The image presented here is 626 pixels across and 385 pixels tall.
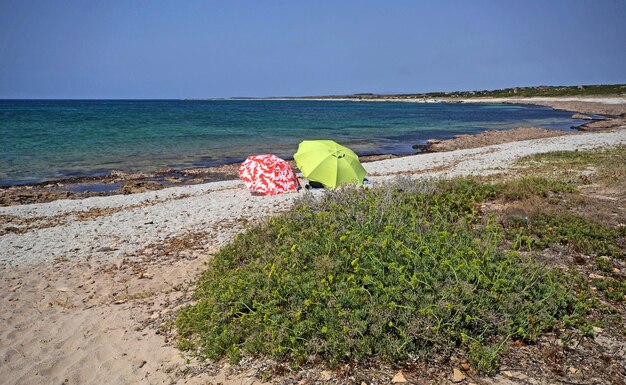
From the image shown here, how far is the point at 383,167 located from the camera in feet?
73.0

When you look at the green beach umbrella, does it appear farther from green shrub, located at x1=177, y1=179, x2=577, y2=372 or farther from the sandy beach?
green shrub, located at x1=177, y1=179, x2=577, y2=372

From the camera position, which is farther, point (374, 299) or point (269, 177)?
point (269, 177)

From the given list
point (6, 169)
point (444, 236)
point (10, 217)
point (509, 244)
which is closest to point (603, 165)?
point (509, 244)

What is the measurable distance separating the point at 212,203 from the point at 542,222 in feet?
31.8

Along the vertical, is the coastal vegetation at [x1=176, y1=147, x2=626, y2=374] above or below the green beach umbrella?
below

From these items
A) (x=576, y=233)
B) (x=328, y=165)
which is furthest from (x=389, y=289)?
(x=328, y=165)

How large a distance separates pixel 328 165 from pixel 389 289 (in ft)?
31.5

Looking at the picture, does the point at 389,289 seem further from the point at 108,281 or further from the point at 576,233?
the point at 108,281

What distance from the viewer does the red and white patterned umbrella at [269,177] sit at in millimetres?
14750

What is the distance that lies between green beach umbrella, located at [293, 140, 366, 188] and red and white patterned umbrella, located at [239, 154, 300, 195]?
0.73m

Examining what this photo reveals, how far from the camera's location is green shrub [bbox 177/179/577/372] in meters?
4.51

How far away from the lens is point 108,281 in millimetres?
8102

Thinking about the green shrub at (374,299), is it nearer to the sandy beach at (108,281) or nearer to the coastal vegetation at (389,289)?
the coastal vegetation at (389,289)

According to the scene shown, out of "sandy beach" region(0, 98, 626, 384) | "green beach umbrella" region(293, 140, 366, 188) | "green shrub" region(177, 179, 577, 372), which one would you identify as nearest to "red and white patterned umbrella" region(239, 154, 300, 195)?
"sandy beach" region(0, 98, 626, 384)
